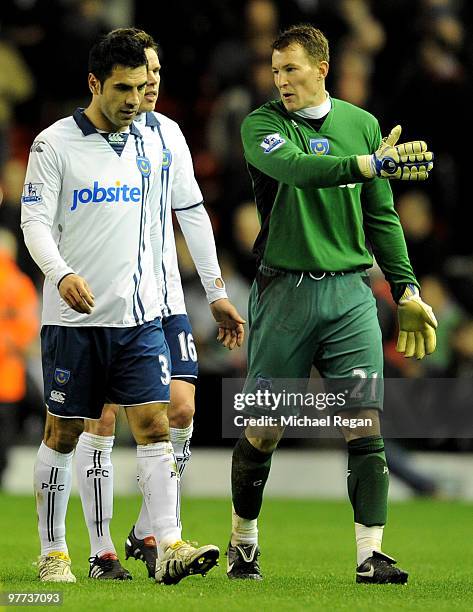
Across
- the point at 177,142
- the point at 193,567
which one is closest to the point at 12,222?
the point at 177,142

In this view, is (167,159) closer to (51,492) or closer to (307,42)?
(307,42)

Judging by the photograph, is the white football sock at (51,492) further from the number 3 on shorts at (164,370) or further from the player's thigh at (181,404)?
the player's thigh at (181,404)

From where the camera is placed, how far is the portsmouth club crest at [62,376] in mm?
6543

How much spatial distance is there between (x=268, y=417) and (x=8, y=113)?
844cm

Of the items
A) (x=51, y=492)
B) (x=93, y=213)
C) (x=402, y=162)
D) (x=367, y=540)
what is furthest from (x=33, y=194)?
(x=367, y=540)

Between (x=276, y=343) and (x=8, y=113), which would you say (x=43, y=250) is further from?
(x=8, y=113)

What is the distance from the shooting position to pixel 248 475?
704 centimetres

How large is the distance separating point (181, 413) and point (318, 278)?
976 millimetres

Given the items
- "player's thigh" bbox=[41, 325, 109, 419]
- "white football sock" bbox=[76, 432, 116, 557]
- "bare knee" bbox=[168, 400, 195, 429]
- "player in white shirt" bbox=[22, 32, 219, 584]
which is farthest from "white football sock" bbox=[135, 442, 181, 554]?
"bare knee" bbox=[168, 400, 195, 429]

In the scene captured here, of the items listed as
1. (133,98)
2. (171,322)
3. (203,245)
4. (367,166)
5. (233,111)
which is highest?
(233,111)

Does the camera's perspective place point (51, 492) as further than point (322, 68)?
No

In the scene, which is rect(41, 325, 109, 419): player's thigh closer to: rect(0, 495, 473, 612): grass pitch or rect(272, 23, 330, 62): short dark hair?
rect(0, 495, 473, 612): grass pitch

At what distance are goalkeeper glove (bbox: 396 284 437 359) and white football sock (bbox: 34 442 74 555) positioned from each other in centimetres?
162

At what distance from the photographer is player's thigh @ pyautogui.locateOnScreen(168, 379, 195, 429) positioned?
7.30 meters
